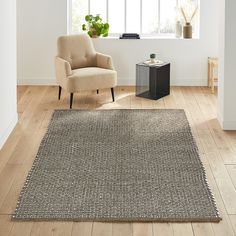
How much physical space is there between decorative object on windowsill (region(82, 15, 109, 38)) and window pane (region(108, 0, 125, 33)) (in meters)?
0.24

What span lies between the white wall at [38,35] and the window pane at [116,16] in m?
0.69

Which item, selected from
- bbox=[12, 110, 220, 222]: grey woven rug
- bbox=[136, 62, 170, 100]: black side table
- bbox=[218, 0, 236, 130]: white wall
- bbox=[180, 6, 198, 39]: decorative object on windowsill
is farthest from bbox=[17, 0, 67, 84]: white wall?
bbox=[218, 0, 236, 130]: white wall

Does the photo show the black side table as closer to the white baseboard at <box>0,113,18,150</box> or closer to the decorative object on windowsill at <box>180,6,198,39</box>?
the decorative object on windowsill at <box>180,6,198,39</box>

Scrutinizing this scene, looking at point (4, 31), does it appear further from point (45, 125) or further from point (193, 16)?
point (193, 16)

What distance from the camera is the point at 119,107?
7.96 metres

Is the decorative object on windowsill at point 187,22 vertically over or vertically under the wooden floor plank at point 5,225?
over

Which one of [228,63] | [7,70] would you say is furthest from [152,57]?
[7,70]

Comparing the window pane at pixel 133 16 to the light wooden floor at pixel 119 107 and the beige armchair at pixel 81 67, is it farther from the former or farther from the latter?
the beige armchair at pixel 81 67

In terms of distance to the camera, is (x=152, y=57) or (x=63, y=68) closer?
(x=63, y=68)

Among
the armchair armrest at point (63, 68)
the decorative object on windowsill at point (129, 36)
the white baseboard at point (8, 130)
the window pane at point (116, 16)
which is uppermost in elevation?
the window pane at point (116, 16)

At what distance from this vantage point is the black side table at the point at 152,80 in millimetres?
8344

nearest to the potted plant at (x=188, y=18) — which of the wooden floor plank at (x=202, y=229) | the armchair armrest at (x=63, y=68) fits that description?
the armchair armrest at (x=63, y=68)

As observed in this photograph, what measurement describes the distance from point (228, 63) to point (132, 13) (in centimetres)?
272

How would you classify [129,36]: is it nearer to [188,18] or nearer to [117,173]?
[188,18]
